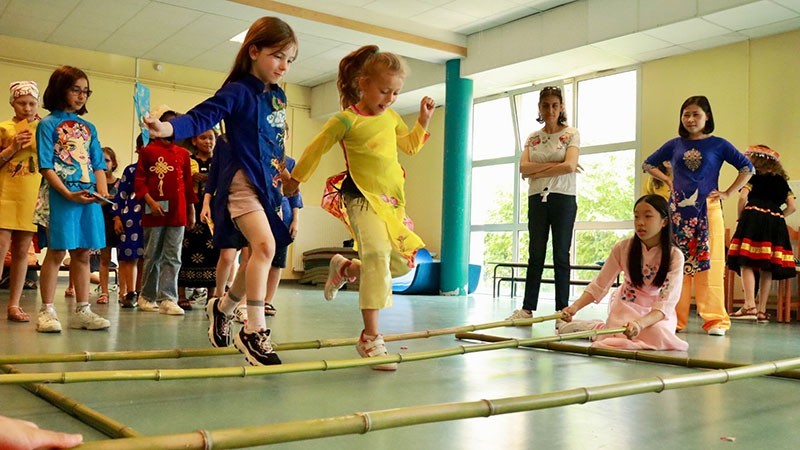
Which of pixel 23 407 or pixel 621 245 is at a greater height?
pixel 621 245

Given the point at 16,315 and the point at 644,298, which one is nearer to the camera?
the point at 644,298

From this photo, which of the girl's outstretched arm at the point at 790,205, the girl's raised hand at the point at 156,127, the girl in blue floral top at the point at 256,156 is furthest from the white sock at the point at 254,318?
the girl's outstretched arm at the point at 790,205

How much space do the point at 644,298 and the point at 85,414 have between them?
2.59m

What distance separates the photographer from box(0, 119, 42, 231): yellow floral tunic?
3.75 metres

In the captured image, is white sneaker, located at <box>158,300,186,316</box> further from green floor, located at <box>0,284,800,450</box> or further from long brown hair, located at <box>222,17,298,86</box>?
long brown hair, located at <box>222,17,298,86</box>

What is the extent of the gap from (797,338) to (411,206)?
24.6 feet

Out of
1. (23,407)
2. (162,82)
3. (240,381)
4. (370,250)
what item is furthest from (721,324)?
(162,82)

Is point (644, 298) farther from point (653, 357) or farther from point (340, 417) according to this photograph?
point (340, 417)

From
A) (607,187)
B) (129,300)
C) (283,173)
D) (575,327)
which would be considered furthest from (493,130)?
(283,173)

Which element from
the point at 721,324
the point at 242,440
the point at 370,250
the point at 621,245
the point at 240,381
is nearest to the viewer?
the point at 242,440

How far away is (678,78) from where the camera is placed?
7.91m

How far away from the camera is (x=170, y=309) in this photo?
4625 millimetres

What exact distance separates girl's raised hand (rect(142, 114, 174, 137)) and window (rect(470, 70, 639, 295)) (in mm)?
6475

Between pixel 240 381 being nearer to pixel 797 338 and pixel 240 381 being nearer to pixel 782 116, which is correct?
pixel 797 338
